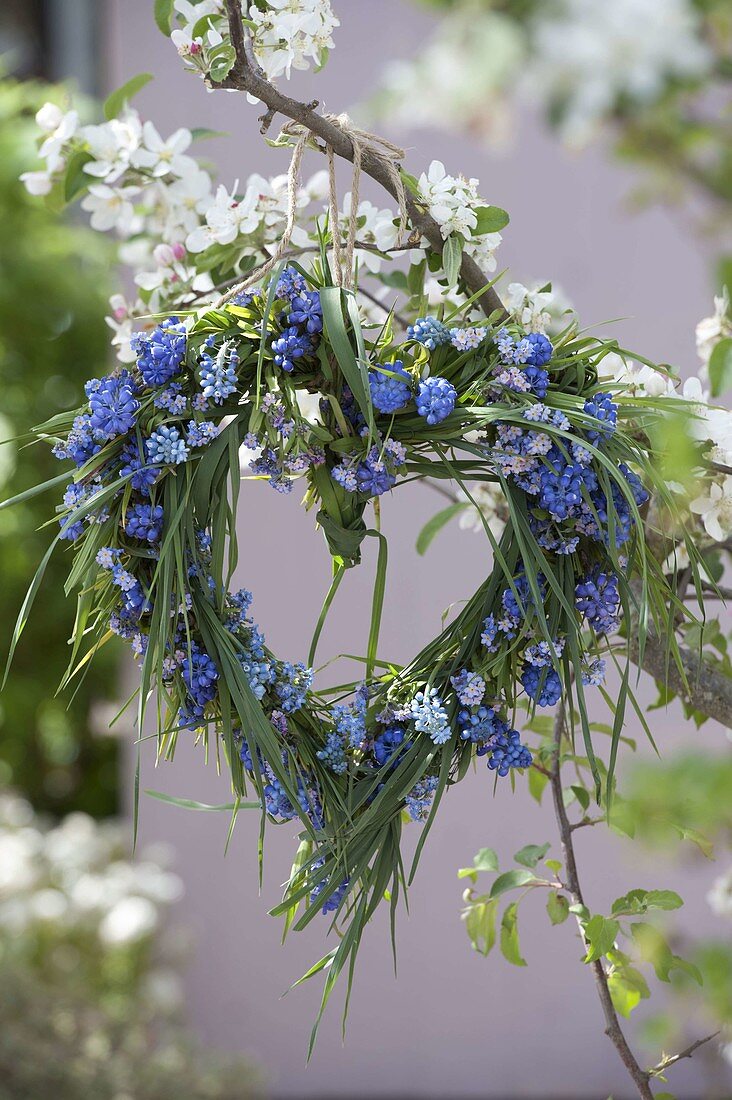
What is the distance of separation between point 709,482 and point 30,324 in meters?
2.54

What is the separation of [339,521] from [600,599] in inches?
7.1

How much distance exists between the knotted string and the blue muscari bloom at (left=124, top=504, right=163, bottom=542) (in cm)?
15

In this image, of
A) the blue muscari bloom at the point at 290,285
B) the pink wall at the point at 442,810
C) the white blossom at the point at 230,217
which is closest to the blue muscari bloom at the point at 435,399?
the blue muscari bloom at the point at 290,285

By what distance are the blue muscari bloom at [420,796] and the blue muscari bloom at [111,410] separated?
0.96 ft

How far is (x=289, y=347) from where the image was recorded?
697mm

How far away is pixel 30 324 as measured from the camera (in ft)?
9.98

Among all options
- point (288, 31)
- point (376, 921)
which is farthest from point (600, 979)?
point (376, 921)

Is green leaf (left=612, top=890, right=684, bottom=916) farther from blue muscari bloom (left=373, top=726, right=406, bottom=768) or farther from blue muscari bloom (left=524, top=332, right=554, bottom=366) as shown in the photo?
blue muscari bloom (left=524, top=332, right=554, bottom=366)

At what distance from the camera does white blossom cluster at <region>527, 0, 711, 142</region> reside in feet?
2.04

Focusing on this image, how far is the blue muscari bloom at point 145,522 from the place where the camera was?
0.69 meters

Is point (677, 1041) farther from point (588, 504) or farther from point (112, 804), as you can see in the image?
point (112, 804)

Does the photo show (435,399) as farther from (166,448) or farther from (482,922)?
(482,922)

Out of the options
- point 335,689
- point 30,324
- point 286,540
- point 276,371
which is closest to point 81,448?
point 276,371

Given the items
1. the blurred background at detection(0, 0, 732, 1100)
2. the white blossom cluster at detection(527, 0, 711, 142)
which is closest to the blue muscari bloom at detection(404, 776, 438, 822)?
the white blossom cluster at detection(527, 0, 711, 142)
